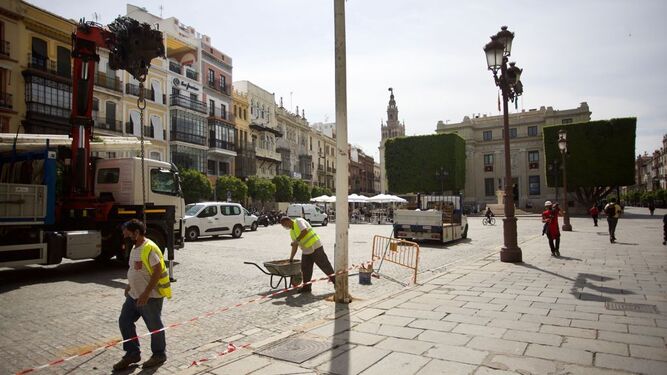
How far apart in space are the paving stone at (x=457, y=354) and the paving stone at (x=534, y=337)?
2.39 ft

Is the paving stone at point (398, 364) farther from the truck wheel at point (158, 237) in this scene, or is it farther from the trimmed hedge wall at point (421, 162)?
the trimmed hedge wall at point (421, 162)

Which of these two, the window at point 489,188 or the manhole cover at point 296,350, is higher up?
the window at point 489,188

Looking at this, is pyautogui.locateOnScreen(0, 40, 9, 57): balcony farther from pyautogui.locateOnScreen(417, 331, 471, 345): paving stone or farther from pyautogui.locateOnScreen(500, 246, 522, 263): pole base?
pyautogui.locateOnScreen(417, 331, 471, 345): paving stone

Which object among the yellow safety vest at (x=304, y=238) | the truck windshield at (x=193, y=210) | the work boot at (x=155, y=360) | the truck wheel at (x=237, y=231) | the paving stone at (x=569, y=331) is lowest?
the work boot at (x=155, y=360)

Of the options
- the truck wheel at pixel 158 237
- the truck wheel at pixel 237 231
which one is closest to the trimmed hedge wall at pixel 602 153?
the truck wheel at pixel 237 231

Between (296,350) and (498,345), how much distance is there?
7.37 feet

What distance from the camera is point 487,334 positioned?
520 cm

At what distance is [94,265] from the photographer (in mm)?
12125

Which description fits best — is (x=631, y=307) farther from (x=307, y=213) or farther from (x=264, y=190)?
(x=264, y=190)

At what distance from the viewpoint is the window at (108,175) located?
11.8m

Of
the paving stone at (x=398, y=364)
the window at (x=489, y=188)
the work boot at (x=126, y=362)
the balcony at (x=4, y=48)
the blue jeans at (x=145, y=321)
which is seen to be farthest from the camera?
the window at (x=489, y=188)

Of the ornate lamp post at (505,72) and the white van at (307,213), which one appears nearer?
the ornate lamp post at (505,72)

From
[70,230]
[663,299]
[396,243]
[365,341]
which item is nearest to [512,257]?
[396,243]

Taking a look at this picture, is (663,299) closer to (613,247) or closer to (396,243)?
(396,243)
